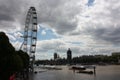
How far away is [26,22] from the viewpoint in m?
130

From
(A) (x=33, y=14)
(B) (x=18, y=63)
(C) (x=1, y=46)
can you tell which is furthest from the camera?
(A) (x=33, y=14)

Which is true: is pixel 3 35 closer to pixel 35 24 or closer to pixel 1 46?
pixel 1 46

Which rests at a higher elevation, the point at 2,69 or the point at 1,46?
the point at 1,46

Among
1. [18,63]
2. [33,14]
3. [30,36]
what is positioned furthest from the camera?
[30,36]

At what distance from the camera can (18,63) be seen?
4816cm

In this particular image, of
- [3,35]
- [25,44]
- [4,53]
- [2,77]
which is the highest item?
[25,44]

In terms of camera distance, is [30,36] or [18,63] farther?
[30,36]

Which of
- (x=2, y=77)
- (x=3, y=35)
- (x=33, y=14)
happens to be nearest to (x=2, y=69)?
(x=2, y=77)

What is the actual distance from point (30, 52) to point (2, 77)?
9111 cm

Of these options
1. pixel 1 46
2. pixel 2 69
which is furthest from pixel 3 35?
pixel 2 69

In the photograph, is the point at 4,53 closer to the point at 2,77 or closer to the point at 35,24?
the point at 2,77

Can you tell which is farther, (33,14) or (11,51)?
(33,14)

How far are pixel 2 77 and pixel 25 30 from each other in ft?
296

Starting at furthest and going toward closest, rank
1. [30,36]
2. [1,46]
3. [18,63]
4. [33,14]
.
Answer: [30,36] → [33,14] → [18,63] → [1,46]
